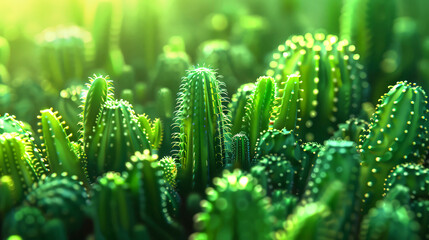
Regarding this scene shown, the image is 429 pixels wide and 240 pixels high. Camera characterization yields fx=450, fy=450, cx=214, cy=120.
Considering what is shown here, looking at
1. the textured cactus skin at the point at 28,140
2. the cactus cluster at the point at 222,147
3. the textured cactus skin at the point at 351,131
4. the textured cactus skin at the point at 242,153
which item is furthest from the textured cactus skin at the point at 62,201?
the textured cactus skin at the point at 351,131

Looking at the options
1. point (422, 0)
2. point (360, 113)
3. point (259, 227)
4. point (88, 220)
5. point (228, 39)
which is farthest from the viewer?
point (422, 0)

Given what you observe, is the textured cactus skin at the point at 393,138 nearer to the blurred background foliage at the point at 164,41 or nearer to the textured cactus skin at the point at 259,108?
the textured cactus skin at the point at 259,108

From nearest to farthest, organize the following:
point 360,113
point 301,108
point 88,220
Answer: point 88,220
point 301,108
point 360,113

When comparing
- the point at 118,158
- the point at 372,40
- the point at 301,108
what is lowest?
the point at 118,158

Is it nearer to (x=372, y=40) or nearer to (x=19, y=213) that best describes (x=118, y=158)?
(x=19, y=213)

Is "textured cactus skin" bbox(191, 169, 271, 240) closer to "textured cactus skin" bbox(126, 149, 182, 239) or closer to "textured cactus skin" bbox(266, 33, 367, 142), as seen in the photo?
"textured cactus skin" bbox(126, 149, 182, 239)

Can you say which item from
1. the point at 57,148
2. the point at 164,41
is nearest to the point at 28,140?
the point at 57,148

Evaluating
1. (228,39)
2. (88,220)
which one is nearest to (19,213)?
(88,220)

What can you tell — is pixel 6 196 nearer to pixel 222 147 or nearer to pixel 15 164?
pixel 15 164
